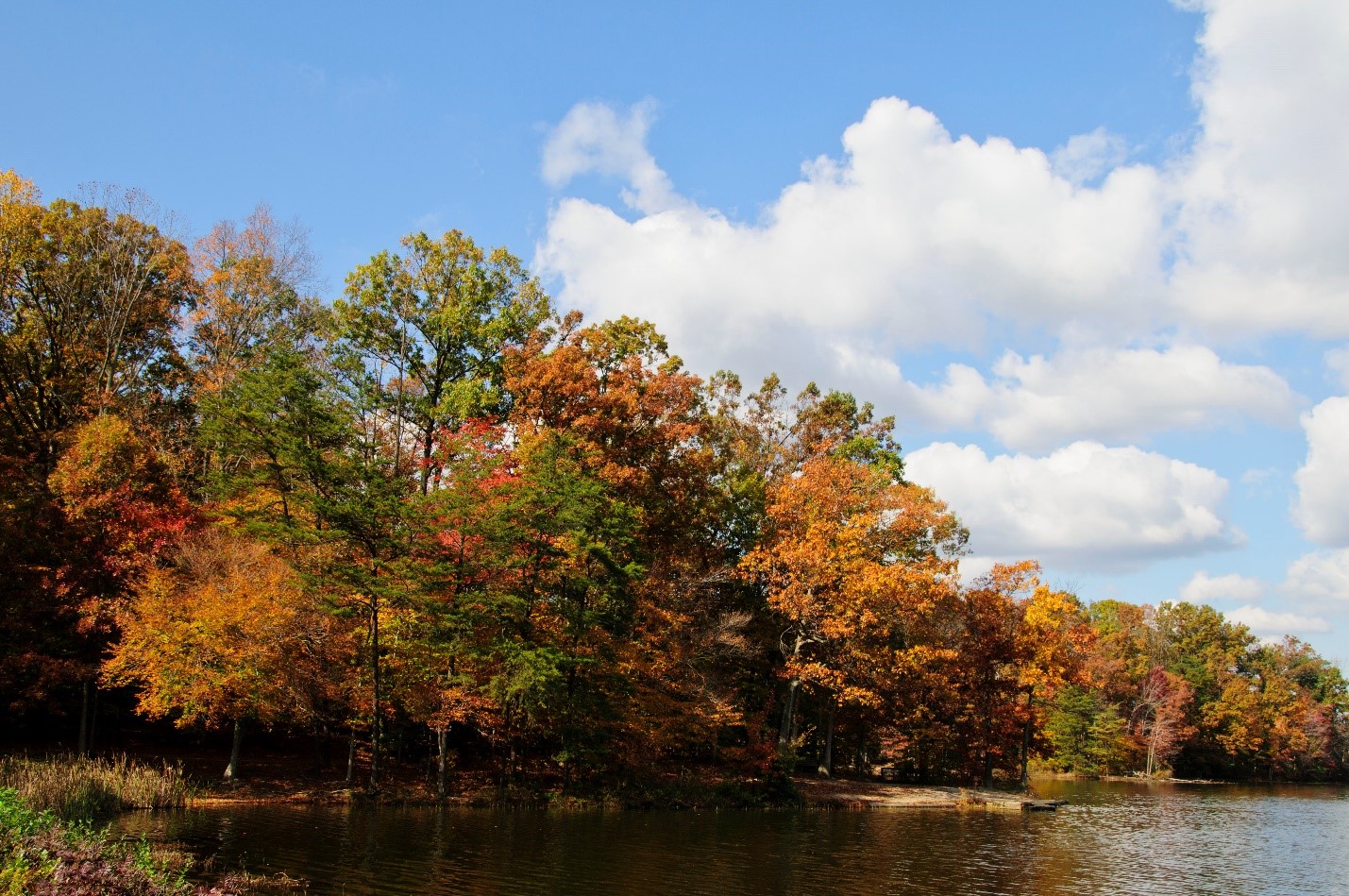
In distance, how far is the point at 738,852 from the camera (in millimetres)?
22953

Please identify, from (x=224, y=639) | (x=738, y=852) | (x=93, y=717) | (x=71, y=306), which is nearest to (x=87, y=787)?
(x=224, y=639)

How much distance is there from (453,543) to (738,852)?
13602 millimetres

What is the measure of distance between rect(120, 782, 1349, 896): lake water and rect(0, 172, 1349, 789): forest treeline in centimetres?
470

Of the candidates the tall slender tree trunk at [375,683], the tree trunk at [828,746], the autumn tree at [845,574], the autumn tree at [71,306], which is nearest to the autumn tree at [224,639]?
the tall slender tree trunk at [375,683]

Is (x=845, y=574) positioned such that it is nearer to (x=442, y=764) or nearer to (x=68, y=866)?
(x=442, y=764)

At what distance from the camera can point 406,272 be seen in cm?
4362

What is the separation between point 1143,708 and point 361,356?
76.0 meters

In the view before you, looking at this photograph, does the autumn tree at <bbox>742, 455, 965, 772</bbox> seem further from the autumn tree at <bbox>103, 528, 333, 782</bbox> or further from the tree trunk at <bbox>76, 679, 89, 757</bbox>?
the tree trunk at <bbox>76, 679, 89, 757</bbox>

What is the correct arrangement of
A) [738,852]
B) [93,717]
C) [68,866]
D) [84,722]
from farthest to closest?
[93,717] → [84,722] → [738,852] → [68,866]

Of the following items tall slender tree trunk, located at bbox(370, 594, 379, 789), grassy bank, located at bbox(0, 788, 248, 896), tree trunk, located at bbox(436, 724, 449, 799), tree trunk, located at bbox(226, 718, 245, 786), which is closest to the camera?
grassy bank, located at bbox(0, 788, 248, 896)

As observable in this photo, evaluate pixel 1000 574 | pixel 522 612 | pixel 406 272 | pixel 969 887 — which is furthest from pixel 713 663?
pixel 406 272

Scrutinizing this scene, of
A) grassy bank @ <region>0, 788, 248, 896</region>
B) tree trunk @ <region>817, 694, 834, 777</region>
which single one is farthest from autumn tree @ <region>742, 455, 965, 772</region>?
grassy bank @ <region>0, 788, 248, 896</region>

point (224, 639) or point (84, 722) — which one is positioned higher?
point (224, 639)

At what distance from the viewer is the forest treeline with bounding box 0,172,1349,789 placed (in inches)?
1144
